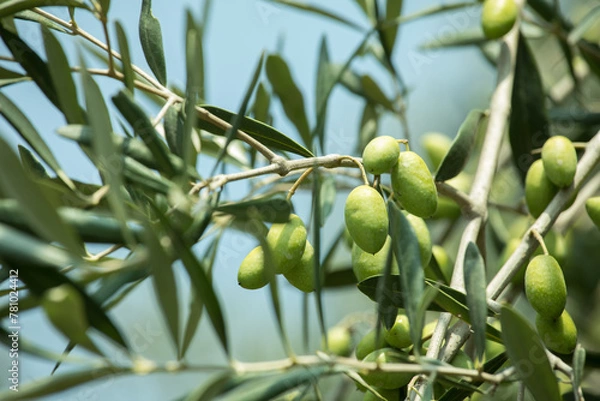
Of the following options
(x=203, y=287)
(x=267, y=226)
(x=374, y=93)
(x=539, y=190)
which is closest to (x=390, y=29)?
(x=374, y=93)

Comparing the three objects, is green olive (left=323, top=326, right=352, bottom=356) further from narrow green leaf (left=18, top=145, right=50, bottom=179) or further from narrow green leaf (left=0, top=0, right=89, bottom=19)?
narrow green leaf (left=0, top=0, right=89, bottom=19)

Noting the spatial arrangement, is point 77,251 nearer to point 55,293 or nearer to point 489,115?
point 55,293

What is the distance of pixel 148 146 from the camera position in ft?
2.00

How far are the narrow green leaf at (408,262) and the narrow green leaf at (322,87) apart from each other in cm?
36

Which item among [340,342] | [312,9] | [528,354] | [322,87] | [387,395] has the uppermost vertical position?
[312,9]

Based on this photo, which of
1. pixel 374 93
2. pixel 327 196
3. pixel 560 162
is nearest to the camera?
pixel 560 162

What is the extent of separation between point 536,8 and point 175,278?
1.06 m

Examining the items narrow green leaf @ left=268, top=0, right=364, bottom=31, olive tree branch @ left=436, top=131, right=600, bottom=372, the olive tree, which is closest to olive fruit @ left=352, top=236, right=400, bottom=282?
Answer: the olive tree

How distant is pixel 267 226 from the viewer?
81 centimetres

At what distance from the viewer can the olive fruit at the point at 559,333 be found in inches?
29.3

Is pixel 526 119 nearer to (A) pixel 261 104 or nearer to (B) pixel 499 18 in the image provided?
(B) pixel 499 18

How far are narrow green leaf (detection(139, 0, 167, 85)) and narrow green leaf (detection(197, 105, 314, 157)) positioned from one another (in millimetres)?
86

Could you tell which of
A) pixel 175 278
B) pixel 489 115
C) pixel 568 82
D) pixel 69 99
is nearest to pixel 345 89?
pixel 489 115

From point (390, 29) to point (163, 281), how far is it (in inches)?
34.4
